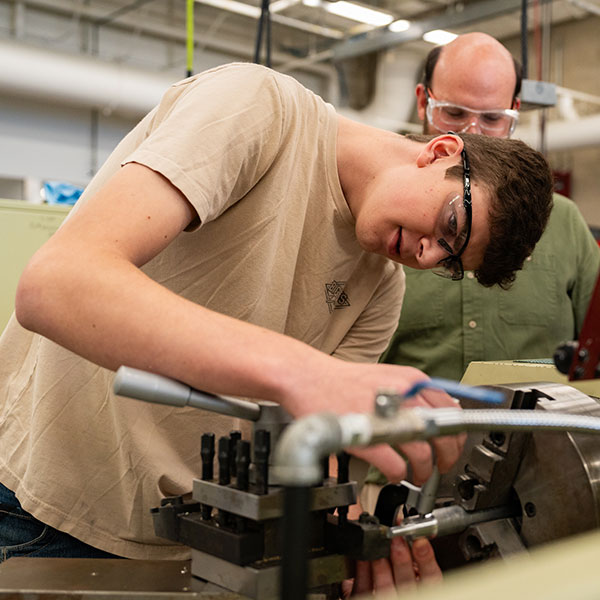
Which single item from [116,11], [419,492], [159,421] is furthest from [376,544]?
[116,11]

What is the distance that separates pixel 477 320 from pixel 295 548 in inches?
60.2

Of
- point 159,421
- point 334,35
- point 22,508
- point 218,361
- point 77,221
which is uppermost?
point 334,35

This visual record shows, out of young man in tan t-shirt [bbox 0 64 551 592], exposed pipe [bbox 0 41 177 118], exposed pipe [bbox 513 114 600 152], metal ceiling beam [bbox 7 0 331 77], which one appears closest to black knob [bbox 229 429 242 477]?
young man in tan t-shirt [bbox 0 64 551 592]

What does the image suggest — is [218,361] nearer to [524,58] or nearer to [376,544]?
[376,544]

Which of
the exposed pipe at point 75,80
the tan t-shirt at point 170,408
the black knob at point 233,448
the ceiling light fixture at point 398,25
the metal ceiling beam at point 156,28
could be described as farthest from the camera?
the metal ceiling beam at point 156,28

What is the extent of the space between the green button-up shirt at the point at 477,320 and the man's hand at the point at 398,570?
3.38 ft

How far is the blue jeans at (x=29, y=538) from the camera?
3.15 feet

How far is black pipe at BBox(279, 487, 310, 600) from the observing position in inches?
15.9

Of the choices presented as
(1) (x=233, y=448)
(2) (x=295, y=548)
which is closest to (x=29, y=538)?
(1) (x=233, y=448)

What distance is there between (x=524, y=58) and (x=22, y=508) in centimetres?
174

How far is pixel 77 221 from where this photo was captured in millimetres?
697

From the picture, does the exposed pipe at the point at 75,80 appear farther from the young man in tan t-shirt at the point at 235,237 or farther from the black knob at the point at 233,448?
the black knob at the point at 233,448

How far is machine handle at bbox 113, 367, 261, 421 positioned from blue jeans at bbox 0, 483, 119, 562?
0.43 m

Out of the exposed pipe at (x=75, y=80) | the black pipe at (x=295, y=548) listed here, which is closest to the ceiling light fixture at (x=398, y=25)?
the exposed pipe at (x=75, y=80)
